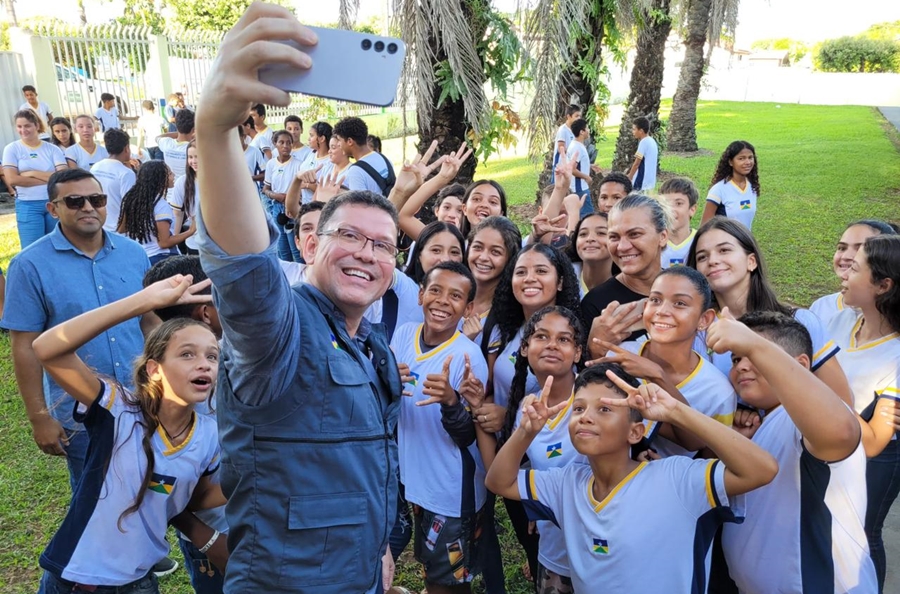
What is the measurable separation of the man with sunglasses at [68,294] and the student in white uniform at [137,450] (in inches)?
34.3

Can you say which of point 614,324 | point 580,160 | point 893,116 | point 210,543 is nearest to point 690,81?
point 580,160

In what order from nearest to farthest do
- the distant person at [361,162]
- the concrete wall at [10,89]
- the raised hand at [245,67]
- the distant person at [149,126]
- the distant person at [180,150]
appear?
the raised hand at [245,67] < the distant person at [361,162] < the distant person at [180,150] < the concrete wall at [10,89] < the distant person at [149,126]

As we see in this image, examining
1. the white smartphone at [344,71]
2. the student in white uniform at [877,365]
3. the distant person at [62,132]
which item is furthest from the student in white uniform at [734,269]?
the distant person at [62,132]

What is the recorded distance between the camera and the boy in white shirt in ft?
26.2

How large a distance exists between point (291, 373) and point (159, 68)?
15.2 meters

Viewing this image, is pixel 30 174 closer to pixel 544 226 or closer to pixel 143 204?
pixel 143 204

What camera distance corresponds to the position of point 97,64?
1360 centimetres

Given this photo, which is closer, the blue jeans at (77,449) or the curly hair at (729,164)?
the blue jeans at (77,449)

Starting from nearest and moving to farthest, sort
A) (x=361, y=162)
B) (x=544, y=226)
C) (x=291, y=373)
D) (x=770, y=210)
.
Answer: (x=291, y=373), (x=544, y=226), (x=361, y=162), (x=770, y=210)

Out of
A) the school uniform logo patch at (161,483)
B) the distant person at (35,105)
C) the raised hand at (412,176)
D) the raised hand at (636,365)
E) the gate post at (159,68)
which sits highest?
the gate post at (159,68)

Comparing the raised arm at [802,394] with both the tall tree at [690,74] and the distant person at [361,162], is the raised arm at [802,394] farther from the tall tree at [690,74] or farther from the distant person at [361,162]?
the tall tree at [690,74]

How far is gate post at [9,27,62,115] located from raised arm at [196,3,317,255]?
14.8 m

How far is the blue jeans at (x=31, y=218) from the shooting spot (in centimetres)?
747

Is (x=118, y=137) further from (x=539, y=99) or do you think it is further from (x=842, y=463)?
(x=842, y=463)
